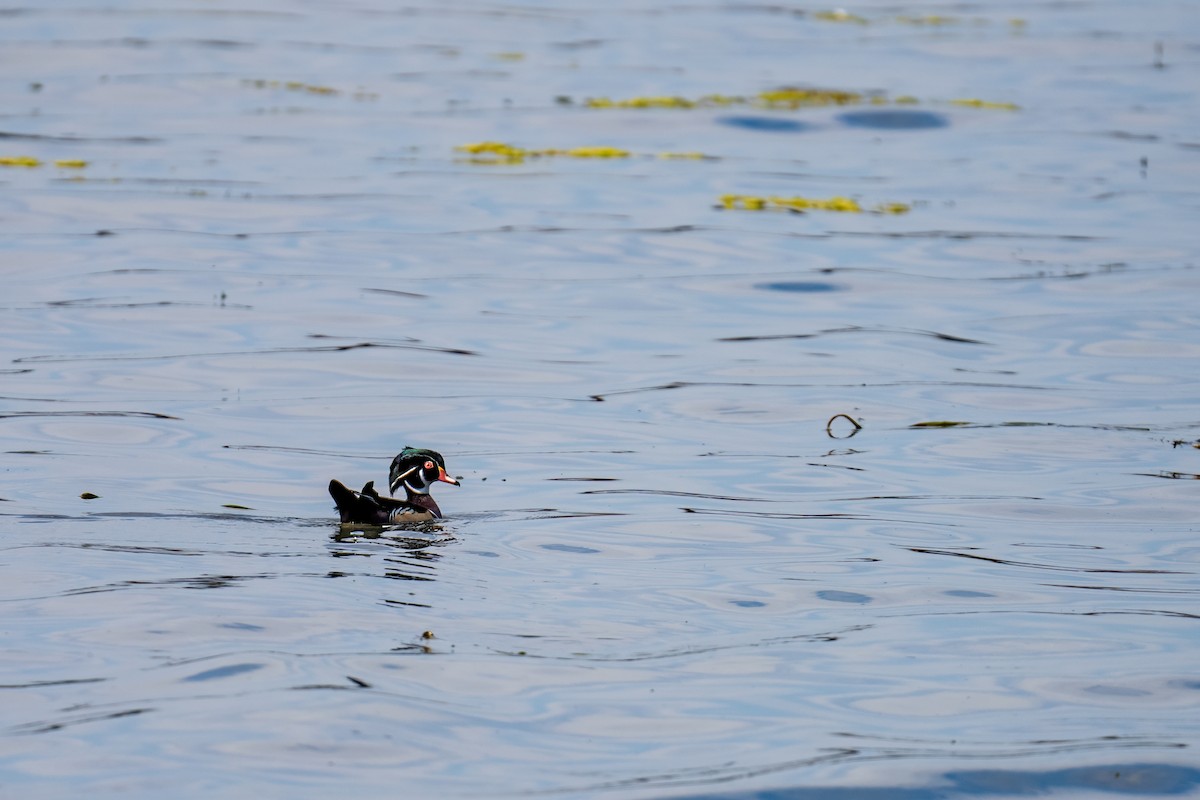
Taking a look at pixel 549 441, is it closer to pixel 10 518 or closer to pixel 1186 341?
pixel 10 518

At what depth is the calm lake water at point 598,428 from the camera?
9516mm

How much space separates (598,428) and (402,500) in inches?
145

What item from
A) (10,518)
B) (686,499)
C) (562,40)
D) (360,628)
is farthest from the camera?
(562,40)

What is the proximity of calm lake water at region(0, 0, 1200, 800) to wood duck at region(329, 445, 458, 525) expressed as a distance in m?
0.28

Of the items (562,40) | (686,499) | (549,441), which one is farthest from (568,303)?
(562,40)

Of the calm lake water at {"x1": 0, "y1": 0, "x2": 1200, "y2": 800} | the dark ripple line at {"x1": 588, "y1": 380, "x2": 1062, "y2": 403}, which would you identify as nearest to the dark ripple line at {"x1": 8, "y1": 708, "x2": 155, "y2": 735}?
the calm lake water at {"x1": 0, "y1": 0, "x2": 1200, "y2": 800}

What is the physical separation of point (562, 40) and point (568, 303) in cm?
2529

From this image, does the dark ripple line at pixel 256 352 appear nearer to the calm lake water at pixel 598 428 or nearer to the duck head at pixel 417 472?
the calm lake water at pixel 598 428

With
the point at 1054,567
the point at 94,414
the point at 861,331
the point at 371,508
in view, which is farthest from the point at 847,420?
the point at 94,414

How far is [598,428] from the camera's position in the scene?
17.8 metres

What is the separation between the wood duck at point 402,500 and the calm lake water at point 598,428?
285 millimetres

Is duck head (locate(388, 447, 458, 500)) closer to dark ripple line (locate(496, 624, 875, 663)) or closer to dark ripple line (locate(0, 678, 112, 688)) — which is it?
dark ripple line (locate(496, 624, 875, 663))

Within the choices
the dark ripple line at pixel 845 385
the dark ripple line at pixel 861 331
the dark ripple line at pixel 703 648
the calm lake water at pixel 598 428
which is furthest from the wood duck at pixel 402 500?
the dark ripple line at pixel 861 331

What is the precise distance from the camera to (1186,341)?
21.5 meters
